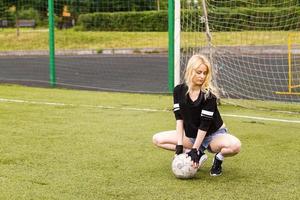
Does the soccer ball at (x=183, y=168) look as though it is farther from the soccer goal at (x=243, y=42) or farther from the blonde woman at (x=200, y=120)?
the soccer goal at (x=243, y=42)

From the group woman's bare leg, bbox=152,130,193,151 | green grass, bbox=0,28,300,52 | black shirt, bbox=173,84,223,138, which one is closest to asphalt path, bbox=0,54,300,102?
green grass, bbox=0,28,300,52

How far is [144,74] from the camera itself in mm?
16375

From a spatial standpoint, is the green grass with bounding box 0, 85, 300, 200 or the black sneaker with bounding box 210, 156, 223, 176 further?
the black sneaker with bounding box 210, 156, 223, 176

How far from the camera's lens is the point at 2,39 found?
21.6 m

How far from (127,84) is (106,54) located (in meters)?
10.9

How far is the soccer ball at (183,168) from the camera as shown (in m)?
4.80


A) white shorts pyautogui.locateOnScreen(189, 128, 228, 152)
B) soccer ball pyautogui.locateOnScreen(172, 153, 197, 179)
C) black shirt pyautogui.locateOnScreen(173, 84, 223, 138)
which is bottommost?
soccer ball pyautogui.locateOnScreen(172, 153, 197, 179)

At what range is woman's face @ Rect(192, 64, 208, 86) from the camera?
195 inches

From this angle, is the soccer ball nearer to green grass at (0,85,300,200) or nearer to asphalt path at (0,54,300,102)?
green grass at (0,85,300,200)

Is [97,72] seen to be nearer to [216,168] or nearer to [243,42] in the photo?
[243,42]

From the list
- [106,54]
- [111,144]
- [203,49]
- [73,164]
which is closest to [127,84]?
[203,49]

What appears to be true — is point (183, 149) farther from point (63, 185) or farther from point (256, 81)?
point (256, 81)

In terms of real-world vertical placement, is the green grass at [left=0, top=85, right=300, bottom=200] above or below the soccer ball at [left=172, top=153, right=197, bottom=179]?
below

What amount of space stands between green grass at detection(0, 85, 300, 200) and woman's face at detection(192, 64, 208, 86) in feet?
2.70
